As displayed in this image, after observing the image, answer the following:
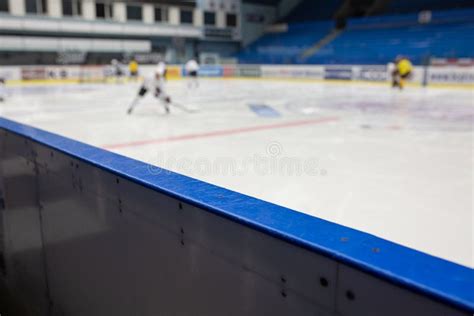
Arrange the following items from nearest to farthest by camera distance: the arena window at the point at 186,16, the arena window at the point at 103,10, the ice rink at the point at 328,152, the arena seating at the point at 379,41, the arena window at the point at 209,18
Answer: the ice rink at the point at 328,152 → the arena seating at the point at 379,41 → the arena window at the point at 103,10 → the arena window at the point at 186,16 → the arena window at the point at 209,18

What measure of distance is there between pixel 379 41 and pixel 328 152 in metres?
23.4

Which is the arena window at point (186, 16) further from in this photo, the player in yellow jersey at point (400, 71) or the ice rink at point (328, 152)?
the ice rink at point (328, 152)

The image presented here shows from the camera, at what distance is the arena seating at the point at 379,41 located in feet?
75.4

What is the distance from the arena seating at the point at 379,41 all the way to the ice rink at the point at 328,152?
1294cm

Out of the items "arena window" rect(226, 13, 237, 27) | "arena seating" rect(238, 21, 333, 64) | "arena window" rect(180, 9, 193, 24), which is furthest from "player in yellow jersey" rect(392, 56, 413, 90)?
"arena window" rect(226, 13, 237, 27)

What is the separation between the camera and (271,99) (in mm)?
13398

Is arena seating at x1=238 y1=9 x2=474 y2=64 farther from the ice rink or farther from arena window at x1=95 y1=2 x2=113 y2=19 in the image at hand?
the ice rink

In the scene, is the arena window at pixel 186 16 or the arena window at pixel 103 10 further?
the arena window at pixel 186 16

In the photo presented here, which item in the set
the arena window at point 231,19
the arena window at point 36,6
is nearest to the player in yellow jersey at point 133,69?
the arena window at point 36,6

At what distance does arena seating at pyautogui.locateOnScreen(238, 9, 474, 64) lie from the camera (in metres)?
23.0

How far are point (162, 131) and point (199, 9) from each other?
27.7 meters

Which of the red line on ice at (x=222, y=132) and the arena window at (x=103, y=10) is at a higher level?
the arena window at (x=103, y=10)

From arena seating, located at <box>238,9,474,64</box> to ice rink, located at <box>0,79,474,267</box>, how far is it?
12944mm

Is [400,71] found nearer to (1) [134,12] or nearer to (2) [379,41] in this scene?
(2) [379,41]
